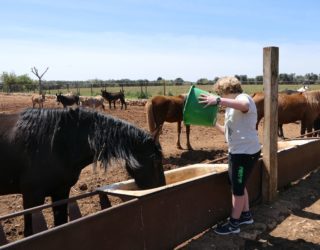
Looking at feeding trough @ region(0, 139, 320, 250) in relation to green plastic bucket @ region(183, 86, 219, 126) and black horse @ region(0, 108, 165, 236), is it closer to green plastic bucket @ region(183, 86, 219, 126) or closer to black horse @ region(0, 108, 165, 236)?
black horse @ region(0, 108, 165, 236)

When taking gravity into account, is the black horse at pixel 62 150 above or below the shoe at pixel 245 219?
above

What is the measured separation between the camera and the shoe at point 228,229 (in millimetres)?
3963


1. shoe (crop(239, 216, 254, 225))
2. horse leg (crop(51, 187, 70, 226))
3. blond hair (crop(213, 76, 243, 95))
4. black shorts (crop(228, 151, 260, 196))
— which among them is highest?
blond hair (crop(213, 76, 243, 95))

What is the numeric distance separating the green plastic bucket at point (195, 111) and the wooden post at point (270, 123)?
1253mm

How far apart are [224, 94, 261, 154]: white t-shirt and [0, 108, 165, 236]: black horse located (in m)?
0.83

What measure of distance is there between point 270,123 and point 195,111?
148cm

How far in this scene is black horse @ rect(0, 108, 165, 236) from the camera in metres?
3.34

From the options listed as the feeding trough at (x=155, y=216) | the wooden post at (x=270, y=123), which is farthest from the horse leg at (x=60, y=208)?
the wooden post at (x=270, y=123)

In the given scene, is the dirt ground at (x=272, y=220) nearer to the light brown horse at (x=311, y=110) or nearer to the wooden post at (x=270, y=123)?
the wooden post at (x=270, y=123)

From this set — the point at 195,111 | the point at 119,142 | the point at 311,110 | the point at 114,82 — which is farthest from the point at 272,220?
the point at 114,82

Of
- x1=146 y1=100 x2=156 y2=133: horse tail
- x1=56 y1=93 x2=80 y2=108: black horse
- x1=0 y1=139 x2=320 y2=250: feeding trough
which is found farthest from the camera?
x1=56 y1=93 x2=80 y2=108: black horse

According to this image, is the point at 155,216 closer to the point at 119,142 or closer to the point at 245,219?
the point at 119,142

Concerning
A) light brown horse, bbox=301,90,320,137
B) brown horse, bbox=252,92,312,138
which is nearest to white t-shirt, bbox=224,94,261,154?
brown horse, bbox=252,92,312,138

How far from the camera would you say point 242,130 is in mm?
3777
